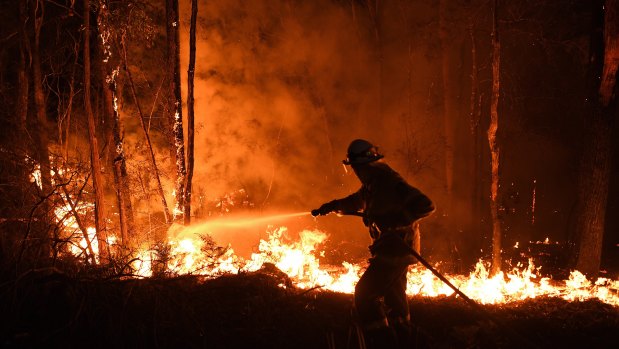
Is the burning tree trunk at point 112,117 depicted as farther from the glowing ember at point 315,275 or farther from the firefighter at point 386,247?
the firefighter at point 386,247

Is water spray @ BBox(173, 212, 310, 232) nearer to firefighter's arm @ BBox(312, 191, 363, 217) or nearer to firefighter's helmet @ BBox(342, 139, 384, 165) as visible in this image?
firefighter's arm @ BBox(312, 191, 363, 217)

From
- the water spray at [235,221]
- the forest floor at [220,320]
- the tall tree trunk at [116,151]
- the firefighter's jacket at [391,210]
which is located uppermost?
the tall tree trunk at [116,151]

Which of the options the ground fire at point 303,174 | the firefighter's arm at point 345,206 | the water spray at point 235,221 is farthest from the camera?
the water spray at point 235,221

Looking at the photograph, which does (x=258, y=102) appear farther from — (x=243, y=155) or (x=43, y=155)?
(x=43, y=155)

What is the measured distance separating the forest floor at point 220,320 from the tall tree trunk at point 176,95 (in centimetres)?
376

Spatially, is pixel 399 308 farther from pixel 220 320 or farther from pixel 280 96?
pixel 280 96

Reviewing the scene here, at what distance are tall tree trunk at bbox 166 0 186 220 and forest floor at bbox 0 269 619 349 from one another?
12.4ft

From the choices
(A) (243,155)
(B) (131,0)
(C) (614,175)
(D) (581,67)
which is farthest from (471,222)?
(B) (131,0)

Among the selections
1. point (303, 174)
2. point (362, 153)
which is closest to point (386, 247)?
point (362, 153)

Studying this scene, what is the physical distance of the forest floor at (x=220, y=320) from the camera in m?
4.66

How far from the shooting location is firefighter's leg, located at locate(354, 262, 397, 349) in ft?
15.3

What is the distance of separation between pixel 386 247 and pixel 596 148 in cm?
733

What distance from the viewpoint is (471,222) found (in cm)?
1529

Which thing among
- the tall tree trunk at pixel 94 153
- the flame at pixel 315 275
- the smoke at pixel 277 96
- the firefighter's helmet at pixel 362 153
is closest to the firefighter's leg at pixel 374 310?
the firefighter's helmet at pixel 362 153
